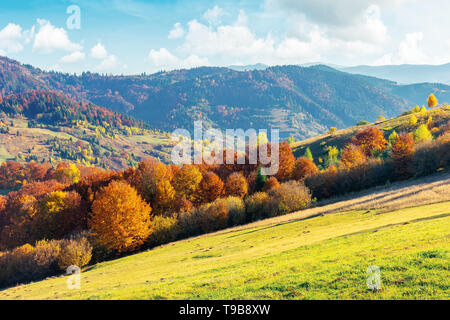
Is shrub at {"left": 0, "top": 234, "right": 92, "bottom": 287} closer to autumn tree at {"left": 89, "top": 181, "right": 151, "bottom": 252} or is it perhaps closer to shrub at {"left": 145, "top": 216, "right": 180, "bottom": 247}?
autumn tree at {"left": 89, "top": 181, "right": 151, "bottom": 252}

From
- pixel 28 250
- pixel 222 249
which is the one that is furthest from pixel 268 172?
pixel 28 250

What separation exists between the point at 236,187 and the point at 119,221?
37.0 meters

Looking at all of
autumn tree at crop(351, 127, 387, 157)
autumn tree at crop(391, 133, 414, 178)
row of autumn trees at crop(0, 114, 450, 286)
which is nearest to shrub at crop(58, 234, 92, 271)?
row of autumn trees at crop(0, 114, 450, 286)

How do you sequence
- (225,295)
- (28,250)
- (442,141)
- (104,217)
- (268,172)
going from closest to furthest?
(225,295) → (28,250) → (104,217) → (442,141) → (268,172)

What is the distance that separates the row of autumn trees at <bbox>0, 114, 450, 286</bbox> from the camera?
196 ft

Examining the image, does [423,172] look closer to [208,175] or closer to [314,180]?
[314,180]

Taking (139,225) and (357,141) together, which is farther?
(357,141)

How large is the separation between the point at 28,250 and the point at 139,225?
1969 centimetres

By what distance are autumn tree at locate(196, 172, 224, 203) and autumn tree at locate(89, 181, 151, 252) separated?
25.5 metres

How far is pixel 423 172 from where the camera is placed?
255 feet

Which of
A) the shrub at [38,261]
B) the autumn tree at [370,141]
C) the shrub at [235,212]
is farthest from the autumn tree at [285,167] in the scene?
the shrub at [38,261]

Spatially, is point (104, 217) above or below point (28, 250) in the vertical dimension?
above

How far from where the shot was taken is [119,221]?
61.7 m

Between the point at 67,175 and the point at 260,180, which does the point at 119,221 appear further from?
the point at 67,175
